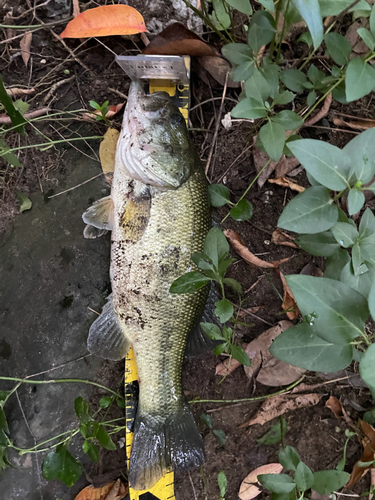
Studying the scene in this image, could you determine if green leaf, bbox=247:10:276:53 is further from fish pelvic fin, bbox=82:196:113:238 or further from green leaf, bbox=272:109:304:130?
fish pelvic fin, bbox=82:196:113:238

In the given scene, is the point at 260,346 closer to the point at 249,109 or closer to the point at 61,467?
the point at 61,467

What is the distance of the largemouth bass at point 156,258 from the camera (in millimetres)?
1733

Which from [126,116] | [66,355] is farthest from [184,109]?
[66,355]

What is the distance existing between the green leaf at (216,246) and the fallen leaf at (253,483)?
146 centimetres

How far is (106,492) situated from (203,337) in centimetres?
113

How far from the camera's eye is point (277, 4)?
1479 mm

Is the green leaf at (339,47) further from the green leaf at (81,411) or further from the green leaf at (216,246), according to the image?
the green leaf at (81,411)

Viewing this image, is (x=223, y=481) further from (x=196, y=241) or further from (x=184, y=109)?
(x=184, y=109)

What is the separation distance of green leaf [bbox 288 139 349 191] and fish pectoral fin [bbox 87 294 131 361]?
1327 millimetres

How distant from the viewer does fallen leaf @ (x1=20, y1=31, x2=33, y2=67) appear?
2053mm

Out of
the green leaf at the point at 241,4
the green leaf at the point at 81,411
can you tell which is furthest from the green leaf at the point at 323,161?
the green leaf at the point at 81,411

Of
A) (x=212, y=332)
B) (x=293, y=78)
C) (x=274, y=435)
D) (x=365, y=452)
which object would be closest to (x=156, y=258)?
(x=212, y=332)

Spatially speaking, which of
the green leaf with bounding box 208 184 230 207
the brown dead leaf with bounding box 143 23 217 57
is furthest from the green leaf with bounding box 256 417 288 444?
the brown dead leaf with bounding box 143 23 217 57

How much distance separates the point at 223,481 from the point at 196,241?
1261 mm
